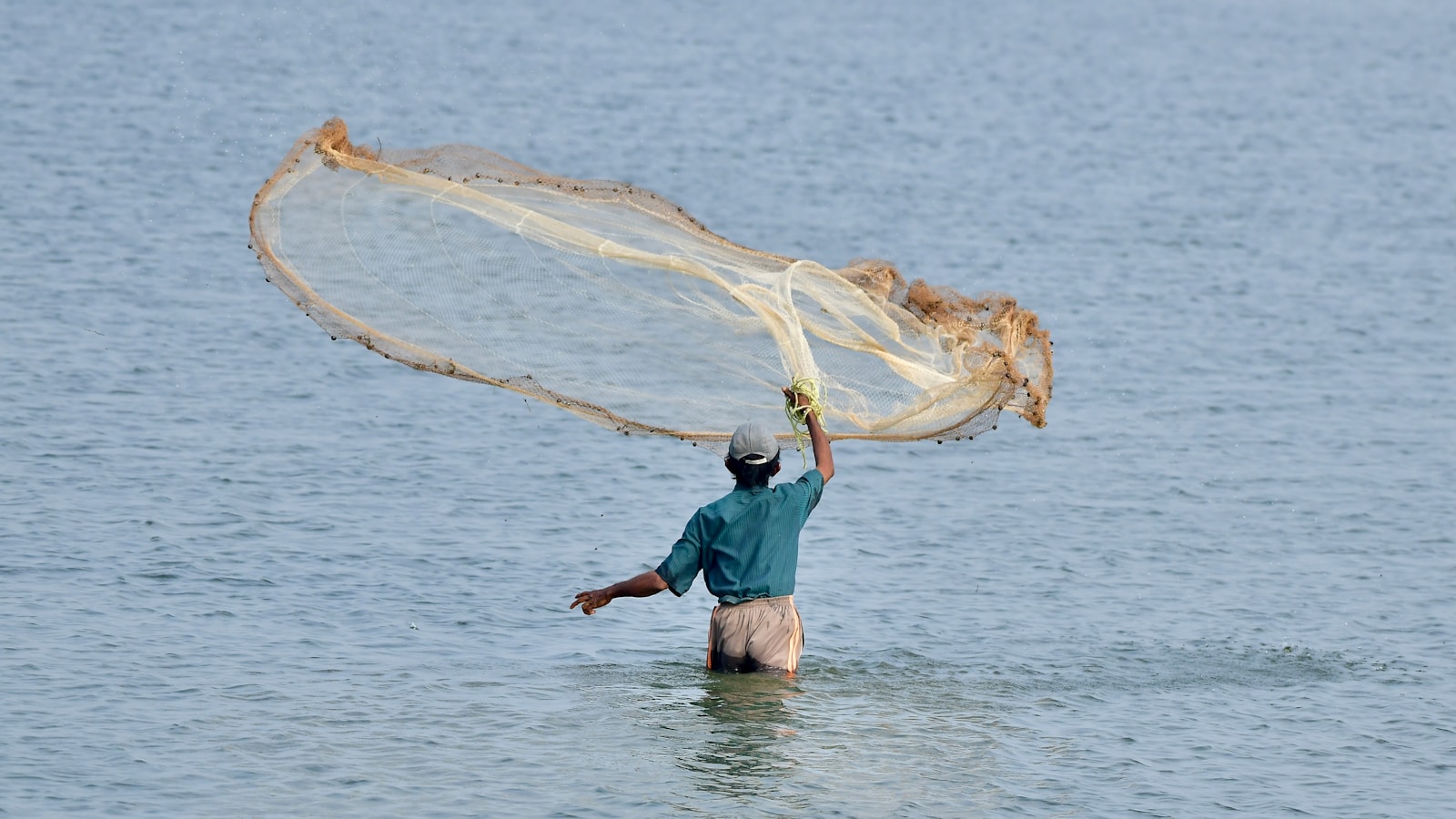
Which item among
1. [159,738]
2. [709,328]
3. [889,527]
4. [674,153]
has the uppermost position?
[674,153]

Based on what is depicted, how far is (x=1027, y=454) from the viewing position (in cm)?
1873

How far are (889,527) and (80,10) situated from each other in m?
27.4

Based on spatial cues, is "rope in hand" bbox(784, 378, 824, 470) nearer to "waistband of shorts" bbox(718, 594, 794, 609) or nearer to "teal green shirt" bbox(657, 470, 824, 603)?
Result: "teal green shirt" bbox(657, 470, 824, 603)

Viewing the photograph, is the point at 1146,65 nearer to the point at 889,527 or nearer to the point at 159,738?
the point at 889,527

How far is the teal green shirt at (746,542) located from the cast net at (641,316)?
0.74 metres

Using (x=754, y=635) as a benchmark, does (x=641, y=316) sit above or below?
above

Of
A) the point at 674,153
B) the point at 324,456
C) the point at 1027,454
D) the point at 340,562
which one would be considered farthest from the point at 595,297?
the point at 674,153

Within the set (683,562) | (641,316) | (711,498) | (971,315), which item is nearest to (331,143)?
(641,316)

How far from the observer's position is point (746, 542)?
1067cm

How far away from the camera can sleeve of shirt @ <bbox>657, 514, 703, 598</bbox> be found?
1052 cm

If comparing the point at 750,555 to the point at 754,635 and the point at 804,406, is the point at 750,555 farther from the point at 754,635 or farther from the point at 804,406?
the point at 804,406

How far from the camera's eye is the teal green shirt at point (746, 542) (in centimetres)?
1055

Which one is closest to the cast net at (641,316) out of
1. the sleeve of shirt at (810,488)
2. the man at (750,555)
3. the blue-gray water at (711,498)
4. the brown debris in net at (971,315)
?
the brown debris in net at (971,315)

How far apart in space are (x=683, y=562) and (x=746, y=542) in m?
0.37
